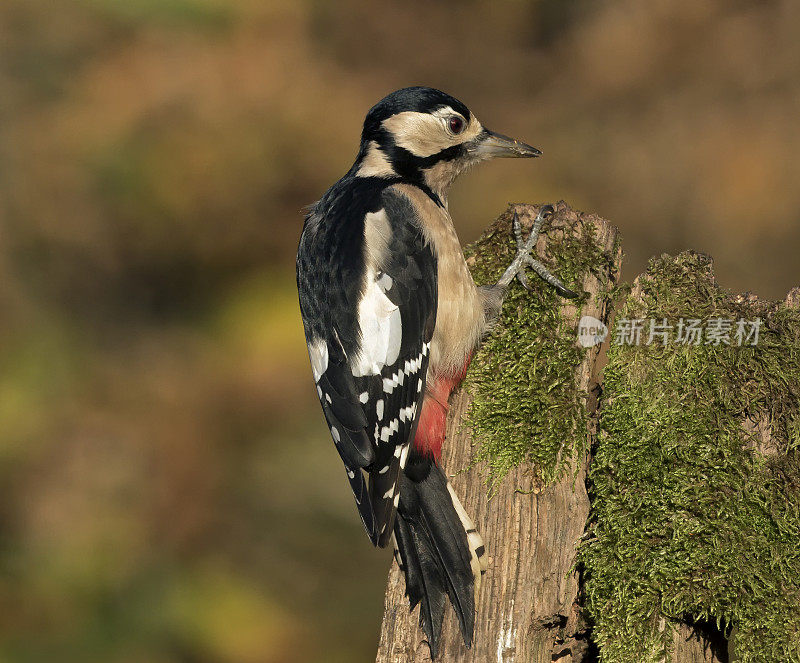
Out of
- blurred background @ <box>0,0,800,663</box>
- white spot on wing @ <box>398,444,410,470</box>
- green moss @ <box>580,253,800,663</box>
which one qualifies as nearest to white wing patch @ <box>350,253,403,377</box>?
white spot on wing @ <box>398,444,410,470</box>

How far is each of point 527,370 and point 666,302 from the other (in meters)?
0.43

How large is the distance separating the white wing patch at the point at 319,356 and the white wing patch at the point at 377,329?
0.13m

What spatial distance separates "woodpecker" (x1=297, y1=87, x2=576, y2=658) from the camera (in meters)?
2.36

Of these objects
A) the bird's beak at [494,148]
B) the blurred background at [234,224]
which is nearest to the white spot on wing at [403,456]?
the bird's beak at [494,148]

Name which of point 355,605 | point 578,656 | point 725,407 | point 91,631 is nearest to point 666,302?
point 725,407

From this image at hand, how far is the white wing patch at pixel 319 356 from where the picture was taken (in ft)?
8.93

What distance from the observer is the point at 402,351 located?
263 centimetres

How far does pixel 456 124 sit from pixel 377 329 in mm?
933

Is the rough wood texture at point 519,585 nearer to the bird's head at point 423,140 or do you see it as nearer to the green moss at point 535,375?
the green moss at point 535,375

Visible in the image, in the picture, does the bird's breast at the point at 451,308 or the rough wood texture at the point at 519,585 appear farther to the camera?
the bird's breast at the point at 451,308

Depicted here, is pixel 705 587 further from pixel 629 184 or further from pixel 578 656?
pixel 629 184

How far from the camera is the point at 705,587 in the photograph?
217 centimetres
